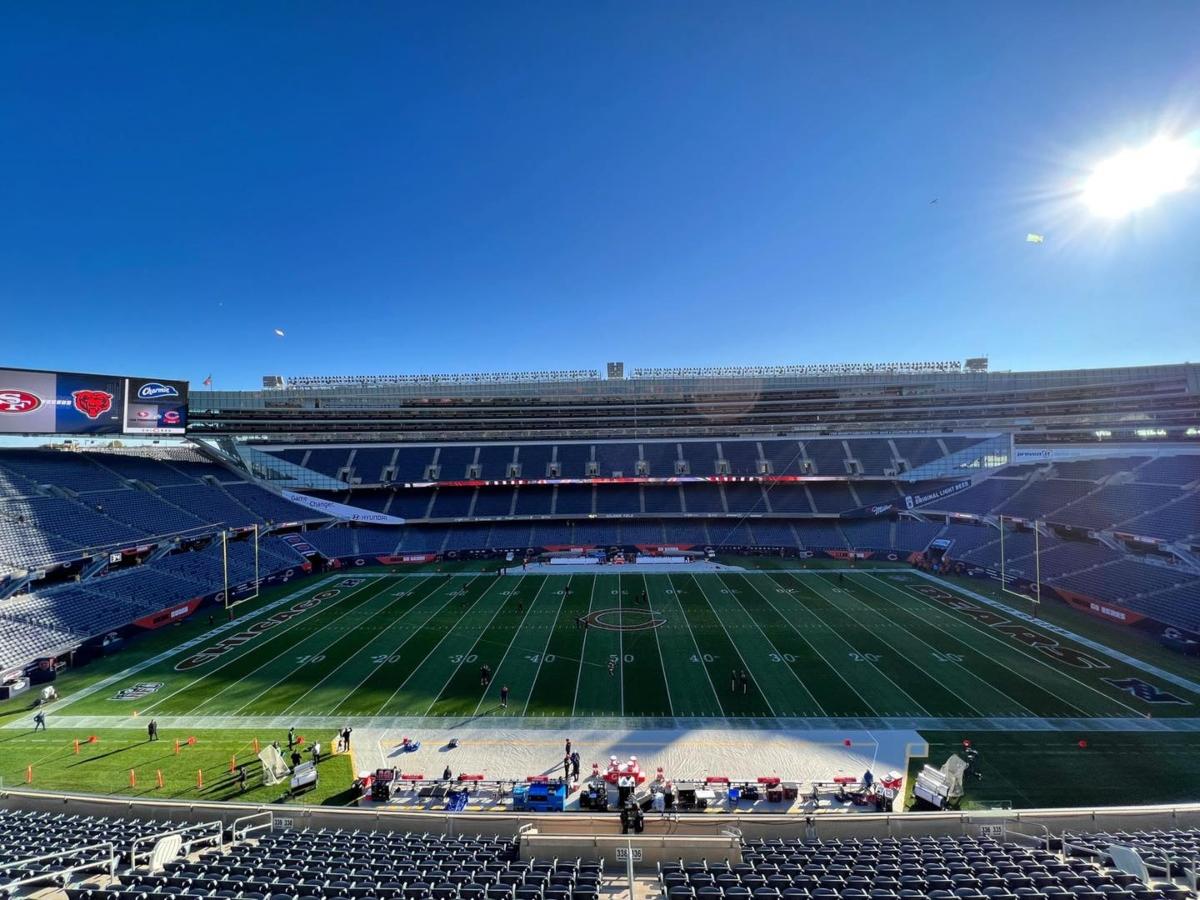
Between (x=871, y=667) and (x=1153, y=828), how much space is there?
11266mm

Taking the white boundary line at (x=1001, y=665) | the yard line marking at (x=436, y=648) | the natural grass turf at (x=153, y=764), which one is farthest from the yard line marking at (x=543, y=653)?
the white boundary line at (x=1001, y=665)

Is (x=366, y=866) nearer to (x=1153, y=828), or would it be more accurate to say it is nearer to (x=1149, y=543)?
(x=1153, y=828)

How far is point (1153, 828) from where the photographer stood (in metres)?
11.8

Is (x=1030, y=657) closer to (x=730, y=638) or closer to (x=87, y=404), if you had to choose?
(x=730, y=638)

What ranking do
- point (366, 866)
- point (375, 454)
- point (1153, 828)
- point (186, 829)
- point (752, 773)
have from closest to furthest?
point (366, 866) < point (186, 829) < point (1153, 828) < point (752, 773) < point (375, 454)

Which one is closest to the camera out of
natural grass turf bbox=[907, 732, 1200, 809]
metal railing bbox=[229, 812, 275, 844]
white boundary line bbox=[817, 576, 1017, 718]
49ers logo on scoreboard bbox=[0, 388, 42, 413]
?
metal railing bbox=[229, 812, 275, 844]

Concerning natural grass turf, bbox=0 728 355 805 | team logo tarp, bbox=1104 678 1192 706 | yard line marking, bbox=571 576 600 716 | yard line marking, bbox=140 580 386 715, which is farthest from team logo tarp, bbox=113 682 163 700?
team logo tarp, bbox=1104 678 1192 706

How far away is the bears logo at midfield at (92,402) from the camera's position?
37500mm

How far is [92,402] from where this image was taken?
38250 millimetres

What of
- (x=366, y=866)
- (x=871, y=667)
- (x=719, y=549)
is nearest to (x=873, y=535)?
(x=719, y=549)

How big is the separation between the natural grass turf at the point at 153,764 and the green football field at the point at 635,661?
162 cm

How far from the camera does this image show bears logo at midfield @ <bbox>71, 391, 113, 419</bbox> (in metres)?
37.5

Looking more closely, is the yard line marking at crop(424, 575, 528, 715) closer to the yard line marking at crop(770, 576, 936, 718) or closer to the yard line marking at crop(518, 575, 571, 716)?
the yard line marking at crop(518, 575, 571, 716)

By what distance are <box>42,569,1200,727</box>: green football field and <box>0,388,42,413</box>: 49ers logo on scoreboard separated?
65.9ft
